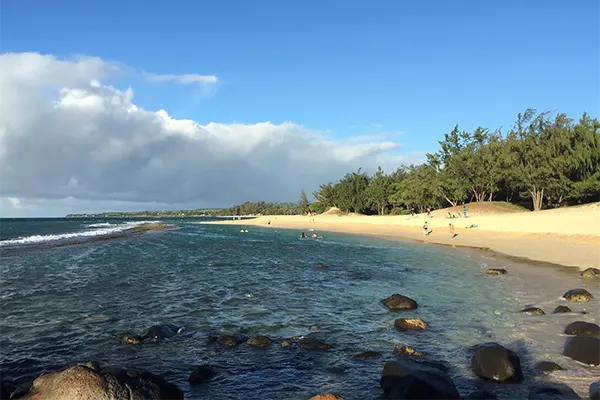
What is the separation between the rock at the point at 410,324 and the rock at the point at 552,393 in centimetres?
499

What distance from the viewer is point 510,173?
73312 millimetres

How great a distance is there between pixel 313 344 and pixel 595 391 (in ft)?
22.2

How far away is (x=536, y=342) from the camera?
1148cm

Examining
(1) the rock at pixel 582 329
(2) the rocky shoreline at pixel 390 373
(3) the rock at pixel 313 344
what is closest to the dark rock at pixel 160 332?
(2) the rocky shoreline at pixel 390 373

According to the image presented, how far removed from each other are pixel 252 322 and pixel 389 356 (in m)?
5.59

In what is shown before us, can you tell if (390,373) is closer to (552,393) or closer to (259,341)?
(552,393)

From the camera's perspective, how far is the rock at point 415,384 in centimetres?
759

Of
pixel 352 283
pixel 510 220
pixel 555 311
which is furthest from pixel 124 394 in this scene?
pixel 510 220

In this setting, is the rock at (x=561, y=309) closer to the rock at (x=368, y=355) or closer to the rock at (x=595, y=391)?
the rock at (x=595, y=391)

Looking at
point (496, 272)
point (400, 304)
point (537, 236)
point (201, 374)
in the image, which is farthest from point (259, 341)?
point (537, 236)

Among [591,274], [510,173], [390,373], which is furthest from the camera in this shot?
[510,173]

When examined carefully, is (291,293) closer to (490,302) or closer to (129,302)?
(129,302)

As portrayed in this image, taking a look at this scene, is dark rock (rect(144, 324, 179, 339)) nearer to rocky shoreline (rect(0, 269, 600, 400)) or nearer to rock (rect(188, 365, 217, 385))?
rocky shoreline (rect(0, 269, 600, 400))

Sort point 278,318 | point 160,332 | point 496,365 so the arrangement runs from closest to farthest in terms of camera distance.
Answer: point 496,365 → point 160,332 → point 278,318
